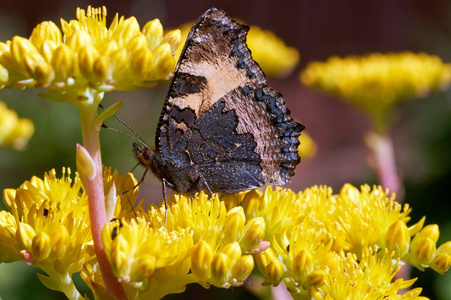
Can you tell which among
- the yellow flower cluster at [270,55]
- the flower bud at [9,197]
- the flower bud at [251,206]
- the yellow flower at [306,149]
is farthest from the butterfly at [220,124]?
the yellow flower cluster at [270,55]

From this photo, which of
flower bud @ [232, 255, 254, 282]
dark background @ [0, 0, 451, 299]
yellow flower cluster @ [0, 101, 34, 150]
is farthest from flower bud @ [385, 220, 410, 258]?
yellow flower cluster @ [0, 101, 34, 150]

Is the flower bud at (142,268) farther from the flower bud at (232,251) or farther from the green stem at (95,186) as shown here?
the flower bud at (232,251)

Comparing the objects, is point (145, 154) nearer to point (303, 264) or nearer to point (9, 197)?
point (9, 197)

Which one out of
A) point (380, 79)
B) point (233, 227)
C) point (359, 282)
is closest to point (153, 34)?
point (233, 227)

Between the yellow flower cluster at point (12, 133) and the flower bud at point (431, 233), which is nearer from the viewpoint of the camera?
the flower bud at point (431, 233)

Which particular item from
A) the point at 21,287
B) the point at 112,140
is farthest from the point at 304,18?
the point at 21,287
